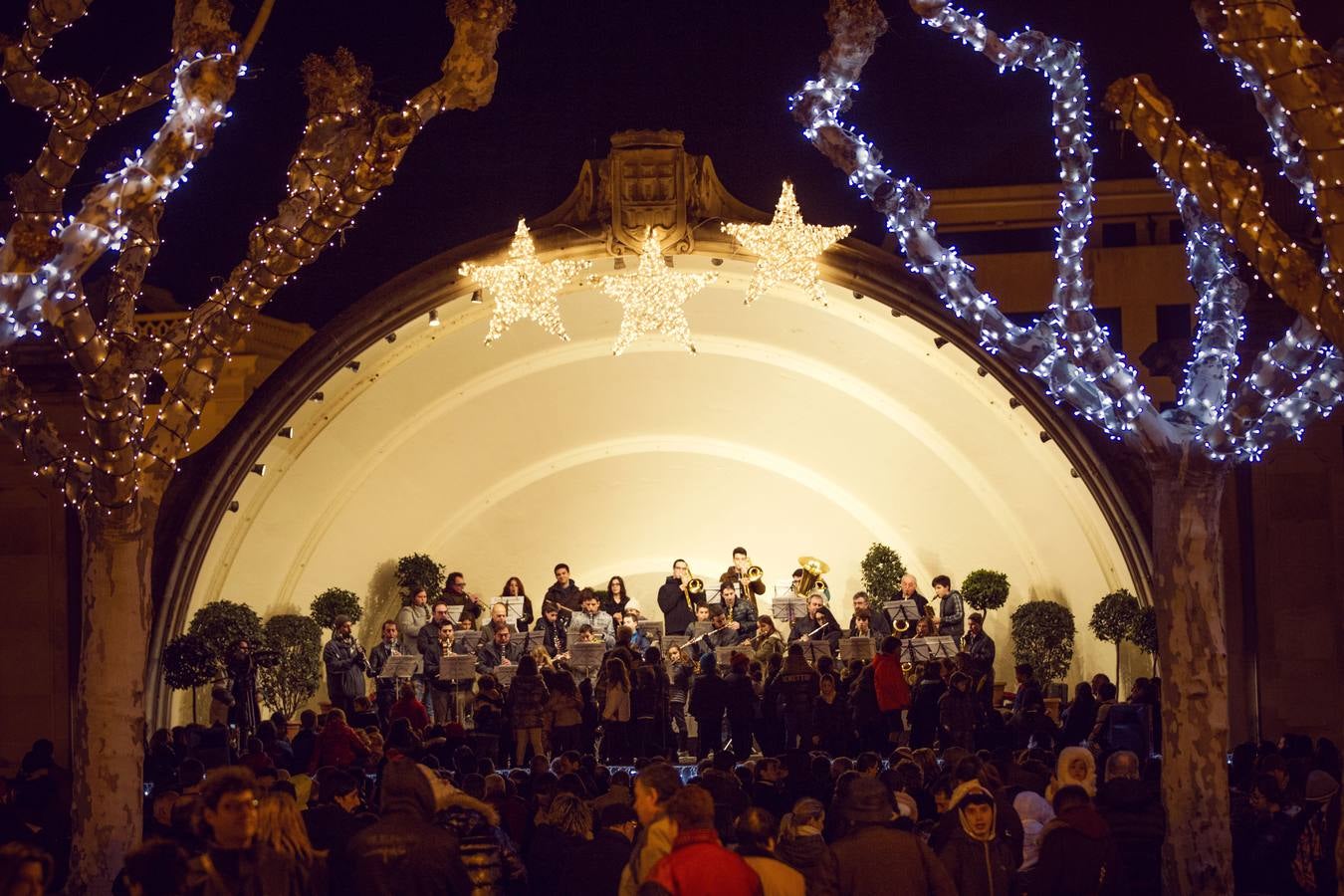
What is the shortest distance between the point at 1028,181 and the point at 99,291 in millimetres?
11873

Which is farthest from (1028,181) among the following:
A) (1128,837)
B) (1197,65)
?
(1128,837)

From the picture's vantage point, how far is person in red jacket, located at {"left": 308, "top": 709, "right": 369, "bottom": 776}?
15.3 meters

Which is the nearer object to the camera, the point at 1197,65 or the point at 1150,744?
the point at 1150,744

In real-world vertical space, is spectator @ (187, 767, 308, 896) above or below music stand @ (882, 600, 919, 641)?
below

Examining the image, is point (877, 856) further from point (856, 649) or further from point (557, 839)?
point (856, 649)

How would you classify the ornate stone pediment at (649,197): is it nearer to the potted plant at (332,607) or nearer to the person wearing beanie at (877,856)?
the potted plant at (332,607)

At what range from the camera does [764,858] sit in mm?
7555

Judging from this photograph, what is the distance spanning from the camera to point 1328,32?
2148cm

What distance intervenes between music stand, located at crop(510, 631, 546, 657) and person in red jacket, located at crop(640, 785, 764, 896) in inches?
533

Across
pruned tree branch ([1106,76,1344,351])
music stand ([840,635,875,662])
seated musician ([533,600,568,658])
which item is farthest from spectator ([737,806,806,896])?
seated musician ([533,600,568,658])

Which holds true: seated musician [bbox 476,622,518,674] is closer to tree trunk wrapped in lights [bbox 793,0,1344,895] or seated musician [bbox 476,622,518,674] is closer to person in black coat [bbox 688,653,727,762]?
person in black coat [bbox 688,653,727,762]

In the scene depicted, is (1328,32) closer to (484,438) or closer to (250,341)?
(484,438)

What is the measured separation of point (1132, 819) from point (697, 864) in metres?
3.78

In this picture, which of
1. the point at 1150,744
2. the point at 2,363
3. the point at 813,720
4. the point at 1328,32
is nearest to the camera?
the point at 2,363
